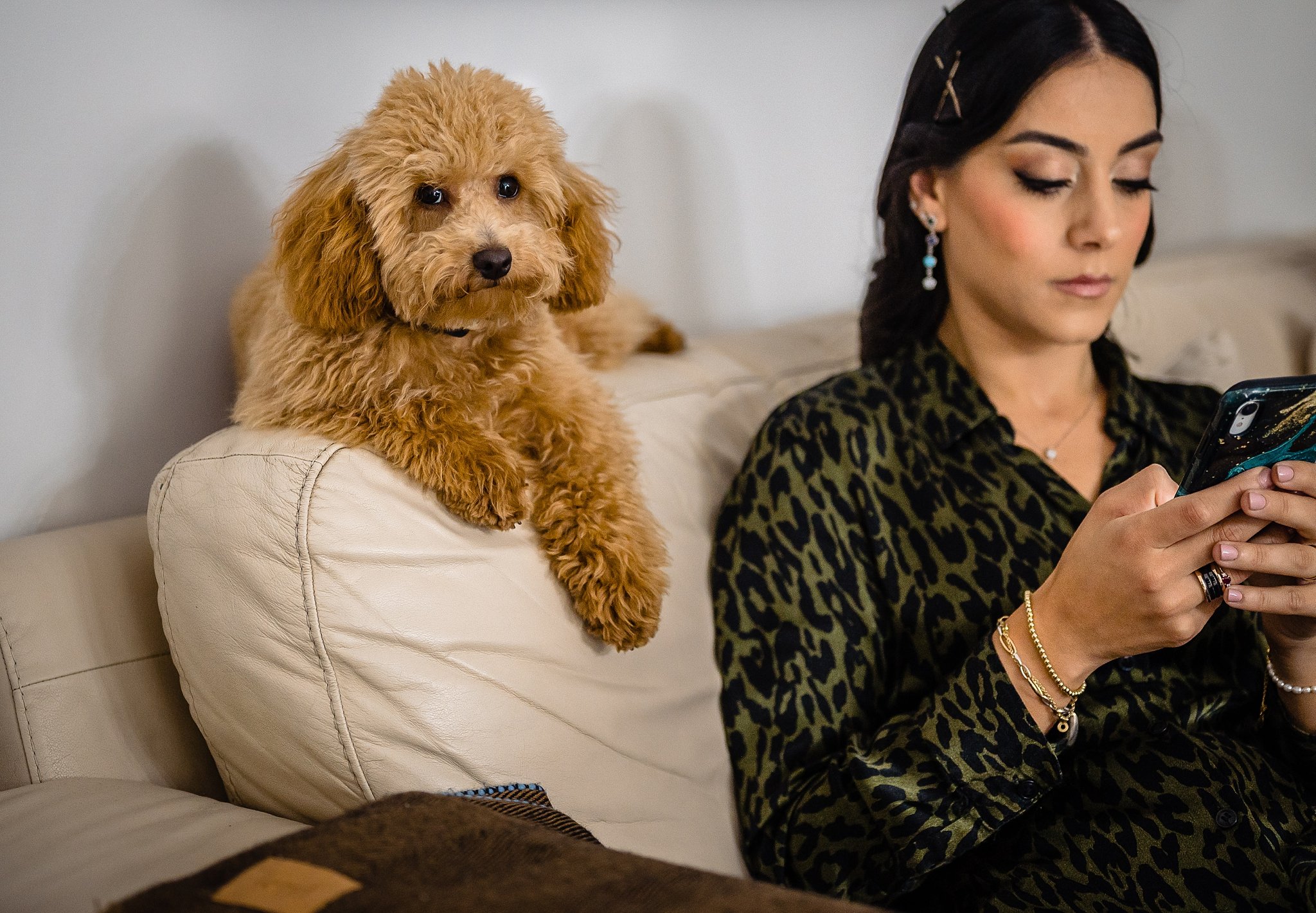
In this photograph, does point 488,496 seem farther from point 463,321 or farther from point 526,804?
point 526,804

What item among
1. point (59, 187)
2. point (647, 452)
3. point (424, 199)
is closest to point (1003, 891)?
point (647, 452)

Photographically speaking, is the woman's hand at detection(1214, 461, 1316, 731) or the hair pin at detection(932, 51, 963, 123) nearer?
the woman's hand at detection(1214, 461, 1316, 731)

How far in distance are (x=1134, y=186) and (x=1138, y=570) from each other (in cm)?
55

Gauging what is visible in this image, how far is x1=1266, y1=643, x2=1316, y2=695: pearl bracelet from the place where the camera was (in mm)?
1062

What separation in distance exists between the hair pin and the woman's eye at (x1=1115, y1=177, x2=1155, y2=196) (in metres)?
0.21

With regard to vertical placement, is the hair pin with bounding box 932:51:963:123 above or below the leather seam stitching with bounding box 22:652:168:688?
above

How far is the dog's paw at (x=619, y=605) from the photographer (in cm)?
103

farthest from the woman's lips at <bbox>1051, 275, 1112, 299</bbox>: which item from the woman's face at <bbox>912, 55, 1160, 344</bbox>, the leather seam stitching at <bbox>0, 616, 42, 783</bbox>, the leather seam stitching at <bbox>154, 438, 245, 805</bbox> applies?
the leather seam stitching at <bbox>0, 616, 42, 783</bbox>

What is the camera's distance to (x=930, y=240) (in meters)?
1.34

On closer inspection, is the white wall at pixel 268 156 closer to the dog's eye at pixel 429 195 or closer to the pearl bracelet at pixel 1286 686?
the dog's eye at pixel 429 195

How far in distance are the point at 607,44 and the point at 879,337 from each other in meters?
0.67

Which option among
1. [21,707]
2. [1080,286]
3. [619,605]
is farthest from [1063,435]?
[21,707]

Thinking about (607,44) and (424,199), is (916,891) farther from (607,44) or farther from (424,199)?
(607,44)

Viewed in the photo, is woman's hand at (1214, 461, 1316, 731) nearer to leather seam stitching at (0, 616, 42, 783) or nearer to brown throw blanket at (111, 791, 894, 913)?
brown throw blanket at (111, 791, 894, 913)
